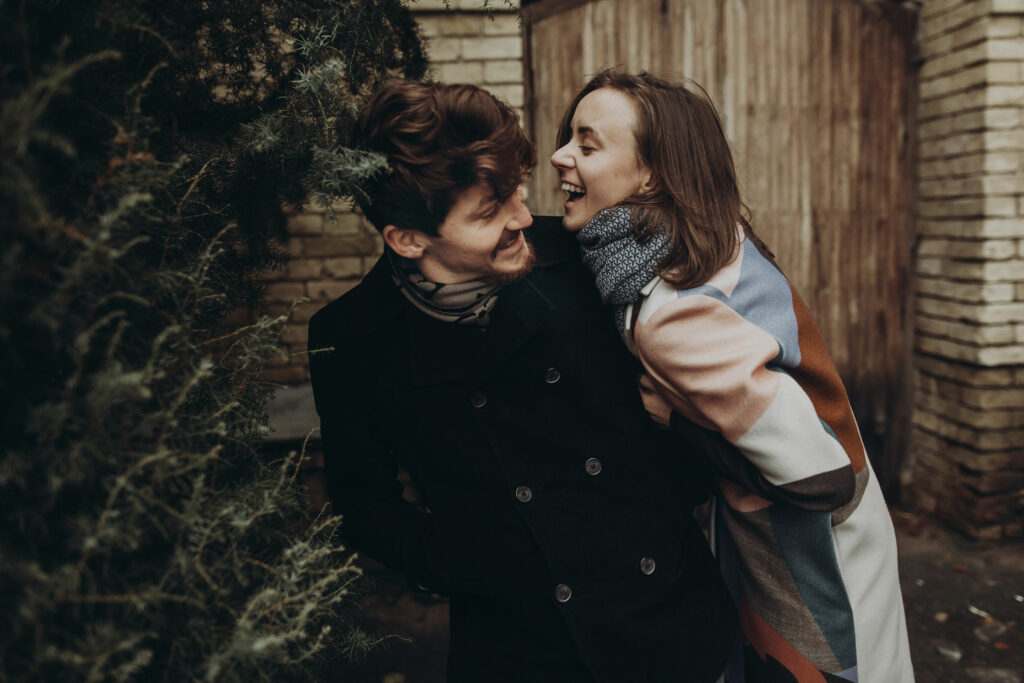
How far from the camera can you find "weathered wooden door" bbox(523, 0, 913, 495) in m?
3.37

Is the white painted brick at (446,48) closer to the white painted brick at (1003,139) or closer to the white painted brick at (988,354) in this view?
the white painted brick at (1003,139)

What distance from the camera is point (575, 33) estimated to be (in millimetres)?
3326

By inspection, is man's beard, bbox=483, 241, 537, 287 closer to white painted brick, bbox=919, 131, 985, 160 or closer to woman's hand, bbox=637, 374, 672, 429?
woman's hand, bbox=637, 374, 672, 429

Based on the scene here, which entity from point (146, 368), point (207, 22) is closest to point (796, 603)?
point (146, 368)

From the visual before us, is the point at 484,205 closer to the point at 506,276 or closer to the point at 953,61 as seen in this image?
the point at 506,276

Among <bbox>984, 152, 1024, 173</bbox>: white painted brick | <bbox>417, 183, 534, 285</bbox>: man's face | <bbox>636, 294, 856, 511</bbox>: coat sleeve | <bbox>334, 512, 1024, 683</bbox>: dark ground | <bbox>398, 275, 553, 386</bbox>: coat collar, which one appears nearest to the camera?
<bbox>636, 294, 856, 511</bbox>: coat sleeve

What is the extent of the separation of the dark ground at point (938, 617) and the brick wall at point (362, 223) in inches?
49.8

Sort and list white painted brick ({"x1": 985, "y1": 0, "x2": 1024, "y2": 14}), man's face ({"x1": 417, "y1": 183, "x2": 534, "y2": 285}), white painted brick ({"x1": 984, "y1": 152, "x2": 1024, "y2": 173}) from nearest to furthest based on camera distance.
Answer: man's face ({"x1": 417, "y1": 183, "x2": 534, "y2": 285}) → white painted brick ({"x1": 985, "y1": 0, "x2": 1024, "y2": 14}) → white painted brick ({"x1": 984, "y1": 152, "x2": 1024, "y2": 173})

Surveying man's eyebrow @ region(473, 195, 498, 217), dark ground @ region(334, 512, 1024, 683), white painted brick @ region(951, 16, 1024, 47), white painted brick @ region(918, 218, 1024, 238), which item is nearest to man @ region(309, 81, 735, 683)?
man's eyebrow @ region(473, 195, 498, 217)

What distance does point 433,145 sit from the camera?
1322 mm

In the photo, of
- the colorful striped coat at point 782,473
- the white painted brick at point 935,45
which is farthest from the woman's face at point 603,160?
the white painted brick at point 935,45

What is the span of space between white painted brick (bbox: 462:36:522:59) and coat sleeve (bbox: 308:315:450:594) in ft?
6.09

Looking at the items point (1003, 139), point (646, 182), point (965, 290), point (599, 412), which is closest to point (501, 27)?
point (646, 182)

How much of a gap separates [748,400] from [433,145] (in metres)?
0.80
